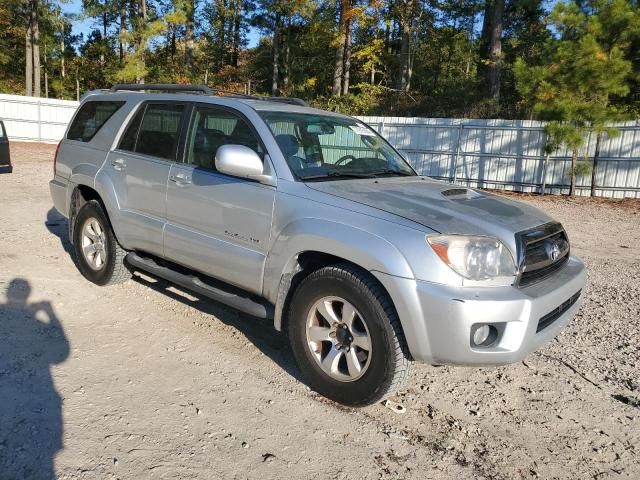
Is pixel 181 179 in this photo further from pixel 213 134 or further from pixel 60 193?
pixel 60 193

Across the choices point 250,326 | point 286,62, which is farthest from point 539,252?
point 286,62

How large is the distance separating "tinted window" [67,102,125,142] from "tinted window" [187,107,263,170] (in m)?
1.30

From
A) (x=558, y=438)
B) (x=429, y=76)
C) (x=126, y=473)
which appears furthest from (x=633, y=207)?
(x=429, y=76)

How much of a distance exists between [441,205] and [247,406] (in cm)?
171

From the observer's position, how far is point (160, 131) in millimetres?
4508

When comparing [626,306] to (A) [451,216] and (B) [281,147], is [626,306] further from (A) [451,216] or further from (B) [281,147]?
(B) [281,147]

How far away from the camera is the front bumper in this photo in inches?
108

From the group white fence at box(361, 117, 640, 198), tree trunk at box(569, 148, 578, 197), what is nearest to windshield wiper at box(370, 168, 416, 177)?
tree trunk at box(569, 148, 578, 197)

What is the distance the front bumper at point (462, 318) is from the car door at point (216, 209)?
1.04 meters

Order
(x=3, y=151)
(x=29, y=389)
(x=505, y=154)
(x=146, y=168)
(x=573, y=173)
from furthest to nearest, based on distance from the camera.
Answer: (x=505, y=154), (x=573, y=173), (x=3, y=151), (x=146, y=168), (x=29, y=389)

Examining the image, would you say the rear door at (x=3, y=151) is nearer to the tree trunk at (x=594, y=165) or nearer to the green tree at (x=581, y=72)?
the green tree at (x=581, y=72)

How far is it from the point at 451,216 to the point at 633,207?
39.5ft

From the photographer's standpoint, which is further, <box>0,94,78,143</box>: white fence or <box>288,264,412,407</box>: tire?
<box>0,94,78,143</box>: white fence

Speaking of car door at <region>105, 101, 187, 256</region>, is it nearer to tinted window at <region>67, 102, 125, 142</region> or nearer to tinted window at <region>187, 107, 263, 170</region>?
tinted window at <region>187, 107, 263, 170</region>
